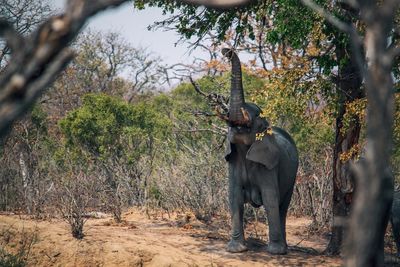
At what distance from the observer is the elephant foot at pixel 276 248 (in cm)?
1142

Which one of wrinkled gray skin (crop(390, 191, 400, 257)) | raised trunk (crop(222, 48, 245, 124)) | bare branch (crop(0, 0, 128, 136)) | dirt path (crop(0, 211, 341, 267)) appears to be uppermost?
raised trunk (crop(222, 48, 245, 124))

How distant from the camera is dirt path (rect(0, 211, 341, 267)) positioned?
10.3m

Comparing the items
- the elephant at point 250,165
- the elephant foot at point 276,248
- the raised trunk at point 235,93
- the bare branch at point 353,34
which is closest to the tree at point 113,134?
the elephant at point 250,165

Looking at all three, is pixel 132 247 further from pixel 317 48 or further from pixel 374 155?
pixel 374 155

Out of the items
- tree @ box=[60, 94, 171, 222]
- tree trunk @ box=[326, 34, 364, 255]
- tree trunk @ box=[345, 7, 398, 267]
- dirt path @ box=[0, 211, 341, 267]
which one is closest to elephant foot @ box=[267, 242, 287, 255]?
dirt path @ box=[0, 211, 341, 267]

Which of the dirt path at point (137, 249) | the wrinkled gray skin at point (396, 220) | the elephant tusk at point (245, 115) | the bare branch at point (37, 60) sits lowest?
the dirt path at point (137, 249)

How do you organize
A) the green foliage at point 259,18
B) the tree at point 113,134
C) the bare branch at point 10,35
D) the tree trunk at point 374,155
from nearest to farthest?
the bare branch at point 10,35 < the tree trunk at point 374,155 < the green foliage at point 259,18 < the tree at point 113,134

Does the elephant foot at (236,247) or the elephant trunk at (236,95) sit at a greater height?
the elephant trunk at (236,95)

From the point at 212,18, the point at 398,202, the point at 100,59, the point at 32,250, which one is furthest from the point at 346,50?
the point at 100,59

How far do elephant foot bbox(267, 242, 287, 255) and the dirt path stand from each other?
129 mm

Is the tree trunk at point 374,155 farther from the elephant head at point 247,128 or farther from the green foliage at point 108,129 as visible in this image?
the green foliage at point 108,129

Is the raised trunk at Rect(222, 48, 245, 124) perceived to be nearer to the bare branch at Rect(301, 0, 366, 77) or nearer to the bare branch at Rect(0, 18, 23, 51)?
the bare branch at Rect(301, 0, 366, 77)

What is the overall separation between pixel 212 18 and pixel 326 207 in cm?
528

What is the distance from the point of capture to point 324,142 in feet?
59.9
